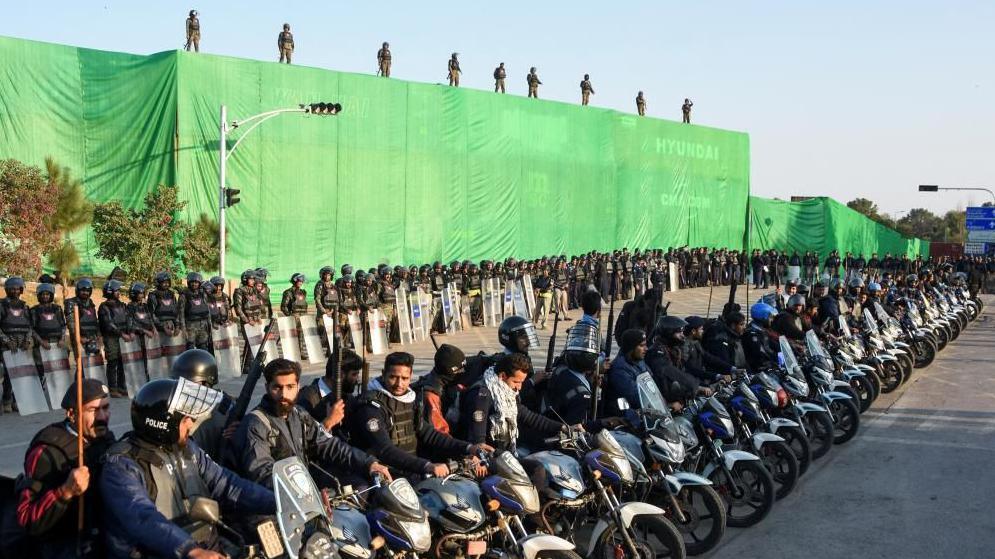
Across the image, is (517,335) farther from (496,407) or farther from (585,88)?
(585,88)

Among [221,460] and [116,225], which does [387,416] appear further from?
[116,225]

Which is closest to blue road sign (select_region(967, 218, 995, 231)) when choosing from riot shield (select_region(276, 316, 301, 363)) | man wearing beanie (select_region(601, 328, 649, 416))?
riot shield (select_region(276, 316, 301, 363))

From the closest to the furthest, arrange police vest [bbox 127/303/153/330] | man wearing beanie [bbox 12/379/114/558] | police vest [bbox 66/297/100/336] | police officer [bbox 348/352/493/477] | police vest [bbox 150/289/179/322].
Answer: man wearing beanie [bbox 12/379/114/558] → police officer [bbox 348/352/493/477] → police vest [bbox 66/297/100/336] → police vest [bbox 127/303/153/330] → police vest [bbox 150/289/179/322]

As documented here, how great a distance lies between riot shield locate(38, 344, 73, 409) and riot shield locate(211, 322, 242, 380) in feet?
8.73

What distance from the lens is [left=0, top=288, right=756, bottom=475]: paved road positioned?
9.65 m

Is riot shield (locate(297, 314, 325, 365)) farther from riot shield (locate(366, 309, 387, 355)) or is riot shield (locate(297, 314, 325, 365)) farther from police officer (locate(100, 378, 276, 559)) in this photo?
police officer (locate(100, 378, 276, 559))

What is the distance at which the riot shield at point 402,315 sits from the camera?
62.7ft

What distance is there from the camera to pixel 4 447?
383 inches

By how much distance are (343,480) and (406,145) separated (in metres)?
28.0

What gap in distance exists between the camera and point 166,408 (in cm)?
407

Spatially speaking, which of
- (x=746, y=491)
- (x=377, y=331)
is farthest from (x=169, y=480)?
(x=377, y=331)

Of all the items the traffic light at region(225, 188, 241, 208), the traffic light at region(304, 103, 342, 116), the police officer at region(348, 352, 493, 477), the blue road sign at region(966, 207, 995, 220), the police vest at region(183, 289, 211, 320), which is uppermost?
the traffic light at region(304, 103, 342, 116)

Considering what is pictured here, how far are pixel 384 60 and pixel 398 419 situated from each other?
28.2 m

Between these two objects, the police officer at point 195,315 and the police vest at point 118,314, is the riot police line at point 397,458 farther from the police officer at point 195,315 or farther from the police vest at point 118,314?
the police officer at point 195,315
